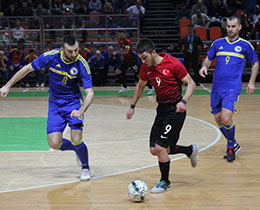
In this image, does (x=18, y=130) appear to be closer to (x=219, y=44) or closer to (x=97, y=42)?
(x=219, y=44)

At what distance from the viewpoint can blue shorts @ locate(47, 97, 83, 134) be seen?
656 centimetres

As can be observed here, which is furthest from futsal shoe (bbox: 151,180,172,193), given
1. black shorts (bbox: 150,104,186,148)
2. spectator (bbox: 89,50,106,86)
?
spectator (bbox: 89,50,106,86)

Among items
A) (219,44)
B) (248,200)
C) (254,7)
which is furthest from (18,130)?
(254,7)

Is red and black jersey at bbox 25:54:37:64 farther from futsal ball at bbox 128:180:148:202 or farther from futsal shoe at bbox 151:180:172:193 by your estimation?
futsal ball at bbox 128:180:148:202

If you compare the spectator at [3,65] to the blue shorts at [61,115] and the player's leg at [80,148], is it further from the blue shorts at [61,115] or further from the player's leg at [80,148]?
the player's leg at [80,148]

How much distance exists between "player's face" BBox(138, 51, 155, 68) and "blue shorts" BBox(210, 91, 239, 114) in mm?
1820

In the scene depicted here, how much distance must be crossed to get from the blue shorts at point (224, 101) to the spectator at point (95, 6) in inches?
529

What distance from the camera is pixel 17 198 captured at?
5859 millimetres

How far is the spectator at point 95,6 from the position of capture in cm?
2016

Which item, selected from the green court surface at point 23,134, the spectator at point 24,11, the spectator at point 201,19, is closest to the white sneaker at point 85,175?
the green court surface at point 23,134

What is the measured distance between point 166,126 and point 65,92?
1543 millimetres

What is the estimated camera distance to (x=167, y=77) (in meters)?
5.99

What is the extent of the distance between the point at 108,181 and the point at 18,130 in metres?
4.17

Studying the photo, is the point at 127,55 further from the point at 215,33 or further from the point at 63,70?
the point at 63,70
